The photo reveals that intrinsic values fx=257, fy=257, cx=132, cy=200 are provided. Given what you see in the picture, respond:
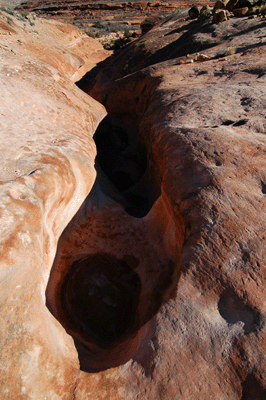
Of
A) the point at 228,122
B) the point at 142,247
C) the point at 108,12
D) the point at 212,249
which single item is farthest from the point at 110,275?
the point at 108,12

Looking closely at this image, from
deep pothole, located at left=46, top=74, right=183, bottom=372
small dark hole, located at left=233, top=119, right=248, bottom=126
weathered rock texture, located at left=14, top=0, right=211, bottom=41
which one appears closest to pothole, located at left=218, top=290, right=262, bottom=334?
deep pothole, located at left=46, top=74, right=183, bottom=372

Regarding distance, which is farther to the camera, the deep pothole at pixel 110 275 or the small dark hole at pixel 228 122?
the small dark hole at pixel 228 122

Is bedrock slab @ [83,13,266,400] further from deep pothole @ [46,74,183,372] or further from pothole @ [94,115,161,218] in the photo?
pothole @ [94,115,161,218]

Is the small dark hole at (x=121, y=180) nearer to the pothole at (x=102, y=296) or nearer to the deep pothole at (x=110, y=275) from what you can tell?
the deep pothole at (x=110, y=275)

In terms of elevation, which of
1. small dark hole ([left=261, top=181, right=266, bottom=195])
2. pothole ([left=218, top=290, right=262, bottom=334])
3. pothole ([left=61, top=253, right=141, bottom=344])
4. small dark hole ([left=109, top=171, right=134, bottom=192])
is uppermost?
small dark hole ([left=261, top=181, right=266, bottom=195])

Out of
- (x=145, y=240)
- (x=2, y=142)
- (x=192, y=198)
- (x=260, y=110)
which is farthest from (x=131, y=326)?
(x=260, y=110)

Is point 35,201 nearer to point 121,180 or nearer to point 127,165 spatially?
point 121,180

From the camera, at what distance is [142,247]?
3.25 metres

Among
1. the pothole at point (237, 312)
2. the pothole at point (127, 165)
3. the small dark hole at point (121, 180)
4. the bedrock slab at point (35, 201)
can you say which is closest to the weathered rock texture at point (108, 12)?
the pothole at point (127, 165)

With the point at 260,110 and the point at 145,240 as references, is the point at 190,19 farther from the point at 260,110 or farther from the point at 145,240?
the point at 145,240

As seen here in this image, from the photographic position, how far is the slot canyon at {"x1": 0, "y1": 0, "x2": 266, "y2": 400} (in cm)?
184

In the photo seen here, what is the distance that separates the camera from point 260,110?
3330mm

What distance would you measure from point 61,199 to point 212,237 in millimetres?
1815

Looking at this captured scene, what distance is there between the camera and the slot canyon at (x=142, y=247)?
1840 millimetres
